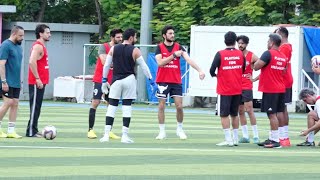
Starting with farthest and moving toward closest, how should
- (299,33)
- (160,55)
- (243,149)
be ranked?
(299,33)
(160,55)
(243,149)

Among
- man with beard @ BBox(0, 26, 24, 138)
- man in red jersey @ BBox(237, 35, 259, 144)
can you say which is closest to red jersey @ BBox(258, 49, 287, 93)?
man in red jersey @ BBox(237, 35, 259, 144)

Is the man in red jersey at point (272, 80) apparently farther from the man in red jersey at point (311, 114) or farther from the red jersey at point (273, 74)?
the man in red jersey at point (311, 114)

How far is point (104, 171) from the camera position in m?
12.9

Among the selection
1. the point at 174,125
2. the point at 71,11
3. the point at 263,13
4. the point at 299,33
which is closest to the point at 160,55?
the point at 174,125

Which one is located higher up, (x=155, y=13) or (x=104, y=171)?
(x=155, y=13)

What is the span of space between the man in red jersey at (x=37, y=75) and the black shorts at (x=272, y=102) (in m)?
3.98

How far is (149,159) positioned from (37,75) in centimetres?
448

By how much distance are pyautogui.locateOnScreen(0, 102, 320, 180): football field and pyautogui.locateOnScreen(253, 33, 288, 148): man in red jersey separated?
0.40m

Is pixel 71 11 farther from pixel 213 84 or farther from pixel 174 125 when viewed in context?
pixel 174 125

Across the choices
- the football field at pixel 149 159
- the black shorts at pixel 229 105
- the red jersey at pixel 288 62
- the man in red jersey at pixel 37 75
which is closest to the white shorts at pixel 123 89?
the football field at pixel 149 159

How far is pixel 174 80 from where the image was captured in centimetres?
1930

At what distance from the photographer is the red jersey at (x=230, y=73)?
17.7m

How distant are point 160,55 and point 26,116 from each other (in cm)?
857

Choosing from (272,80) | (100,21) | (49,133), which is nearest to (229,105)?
(272,80)
